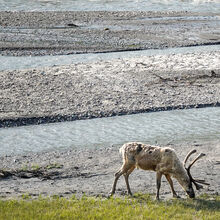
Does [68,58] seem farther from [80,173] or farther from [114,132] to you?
[80,173]

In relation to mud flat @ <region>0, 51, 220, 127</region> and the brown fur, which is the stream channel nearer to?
mud flat @ <region>0, 51, 220, 127</region>

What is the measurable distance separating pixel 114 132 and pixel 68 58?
31.1ft

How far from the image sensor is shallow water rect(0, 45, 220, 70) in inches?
926

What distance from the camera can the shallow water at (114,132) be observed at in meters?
15.0

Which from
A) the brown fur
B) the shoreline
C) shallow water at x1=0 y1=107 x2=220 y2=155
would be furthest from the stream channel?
the brown fur

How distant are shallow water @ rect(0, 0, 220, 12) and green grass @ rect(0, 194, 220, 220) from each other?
30.5 meters

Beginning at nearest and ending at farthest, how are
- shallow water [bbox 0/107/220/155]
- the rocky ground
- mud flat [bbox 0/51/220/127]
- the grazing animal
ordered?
1. the grazing animal
2. the rocky ground
3. shallow water [bbox 0/107/220/155]
4. mud flat [bbox 0/51/220/127]

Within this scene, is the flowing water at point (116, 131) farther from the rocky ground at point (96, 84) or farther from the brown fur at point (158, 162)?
the brown fur at point (158, 162)

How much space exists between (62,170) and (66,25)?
68.6 feet

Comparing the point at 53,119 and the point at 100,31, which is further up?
the point at 100,31

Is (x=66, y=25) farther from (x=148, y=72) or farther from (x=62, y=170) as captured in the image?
(x=62, y=170)

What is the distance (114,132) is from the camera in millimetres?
16109

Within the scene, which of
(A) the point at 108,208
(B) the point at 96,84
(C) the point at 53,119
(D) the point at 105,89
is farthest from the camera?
(B) the point at 96,84

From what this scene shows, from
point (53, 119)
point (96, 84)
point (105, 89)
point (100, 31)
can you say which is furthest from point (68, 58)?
point (53, 119)
